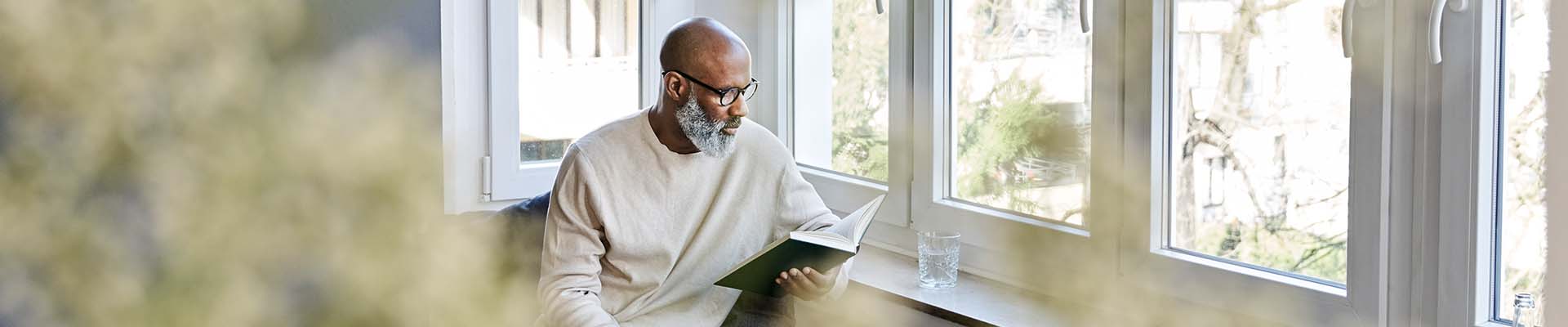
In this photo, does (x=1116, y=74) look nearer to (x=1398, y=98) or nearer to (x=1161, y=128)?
(x=1161, y=128)

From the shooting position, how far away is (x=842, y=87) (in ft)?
5.66

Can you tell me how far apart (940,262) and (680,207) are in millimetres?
330

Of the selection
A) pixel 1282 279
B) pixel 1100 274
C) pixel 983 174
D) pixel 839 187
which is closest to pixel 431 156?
pixel 1282 279

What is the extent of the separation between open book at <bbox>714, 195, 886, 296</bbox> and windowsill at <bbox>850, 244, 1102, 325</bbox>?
0.17 meters

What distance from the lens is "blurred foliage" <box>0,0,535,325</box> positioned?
151 millimetres

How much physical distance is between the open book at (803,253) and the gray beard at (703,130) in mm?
159

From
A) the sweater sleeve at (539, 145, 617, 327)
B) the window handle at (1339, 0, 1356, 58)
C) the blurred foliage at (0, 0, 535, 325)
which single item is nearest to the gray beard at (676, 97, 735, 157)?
the sweater sleeve at (539, 145, 617, 327)

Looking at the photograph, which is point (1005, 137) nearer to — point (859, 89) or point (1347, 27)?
point (859, 89)

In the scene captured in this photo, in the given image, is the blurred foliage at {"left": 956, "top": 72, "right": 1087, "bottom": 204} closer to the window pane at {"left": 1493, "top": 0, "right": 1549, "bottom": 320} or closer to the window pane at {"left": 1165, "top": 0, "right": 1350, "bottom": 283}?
the window pane at {"left": 1165, "top": 0, "right": 1350, "bottom": 283}

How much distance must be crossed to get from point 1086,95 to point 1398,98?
39 cm

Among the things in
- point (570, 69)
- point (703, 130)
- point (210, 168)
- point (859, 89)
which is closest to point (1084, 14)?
point (703, 130)

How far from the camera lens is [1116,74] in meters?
1.22

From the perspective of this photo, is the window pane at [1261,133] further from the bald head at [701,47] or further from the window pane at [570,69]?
the window pane at [570,69]

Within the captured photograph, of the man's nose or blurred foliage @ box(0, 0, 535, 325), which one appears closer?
blurred foliage @ box(0, 0, 535, 325)
